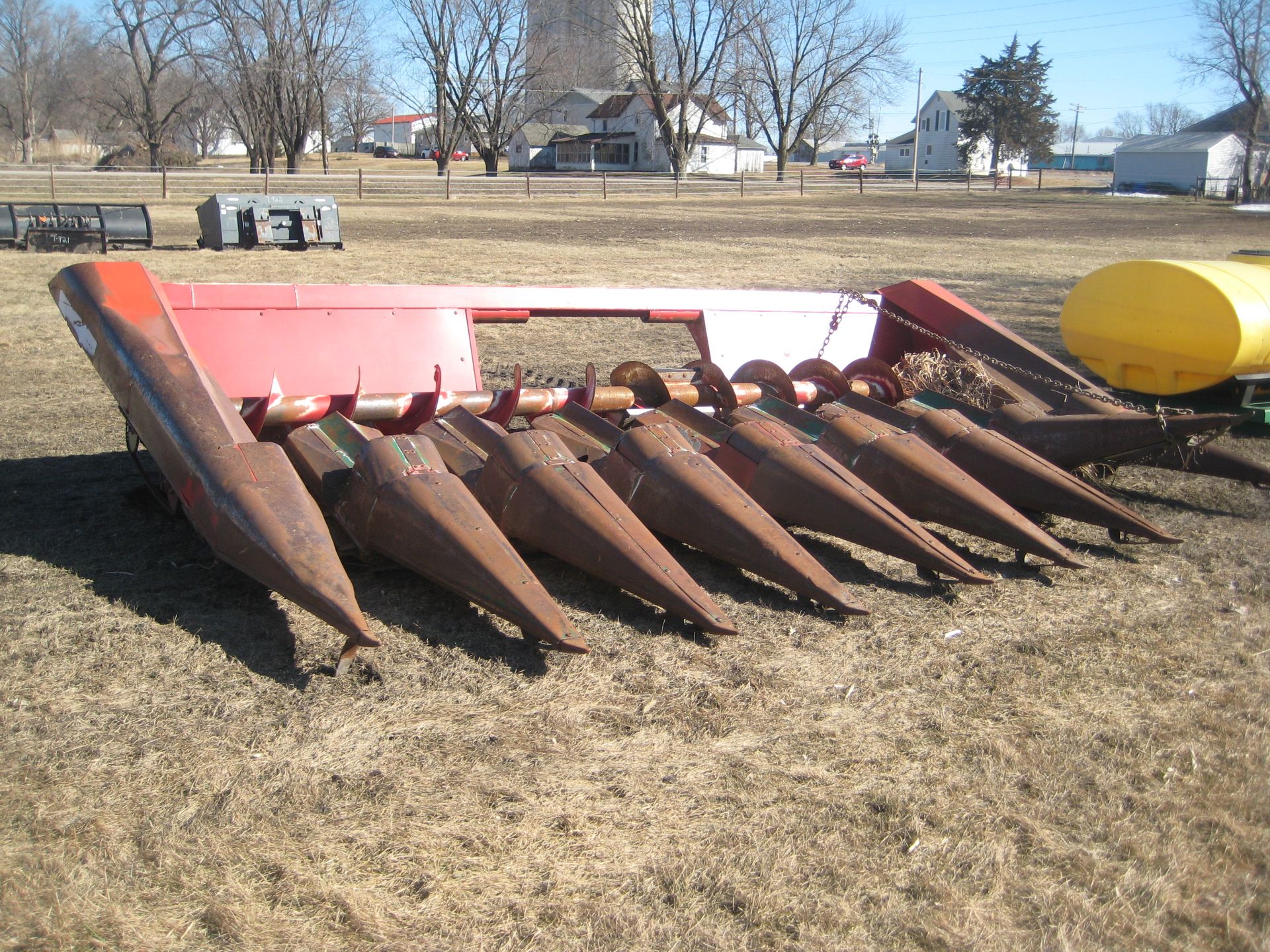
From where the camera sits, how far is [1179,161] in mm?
60812

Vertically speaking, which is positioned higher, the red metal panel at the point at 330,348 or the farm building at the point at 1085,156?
the farm building at the point at 1085,156

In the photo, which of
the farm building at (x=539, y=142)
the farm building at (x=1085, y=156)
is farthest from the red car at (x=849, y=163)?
the farm building at (x=539, y=142)

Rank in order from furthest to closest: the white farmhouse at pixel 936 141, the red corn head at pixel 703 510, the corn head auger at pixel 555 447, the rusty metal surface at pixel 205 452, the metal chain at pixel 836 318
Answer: the white farmhouse at pixel 936 141, the metal chain at pixel 836 318, the red corn head at pixel 703 510, the corn head auger at pixel 555 447, the rusty metal surface at pixel 205 452

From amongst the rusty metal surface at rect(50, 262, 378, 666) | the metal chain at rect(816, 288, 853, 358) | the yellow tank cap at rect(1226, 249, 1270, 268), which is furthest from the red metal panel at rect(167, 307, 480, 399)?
the yellow tank cap at rect(1226, 249, 1270, 268)

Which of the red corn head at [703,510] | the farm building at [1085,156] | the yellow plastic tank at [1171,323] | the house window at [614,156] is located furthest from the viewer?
the farm building at [1085,156]

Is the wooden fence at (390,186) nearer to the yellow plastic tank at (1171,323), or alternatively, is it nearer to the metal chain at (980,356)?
the metal chain at (980,356)

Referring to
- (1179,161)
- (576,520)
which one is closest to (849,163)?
(1179,161)

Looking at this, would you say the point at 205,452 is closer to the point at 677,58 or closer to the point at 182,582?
the point at 182,582

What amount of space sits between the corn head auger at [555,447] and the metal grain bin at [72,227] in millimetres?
13613

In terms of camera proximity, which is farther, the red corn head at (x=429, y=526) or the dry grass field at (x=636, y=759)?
the red corn head at (x=429, y=526)

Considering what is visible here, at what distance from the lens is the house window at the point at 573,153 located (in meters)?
74.5

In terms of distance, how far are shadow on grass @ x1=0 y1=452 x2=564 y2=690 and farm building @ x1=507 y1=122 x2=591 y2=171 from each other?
7513 centimetres

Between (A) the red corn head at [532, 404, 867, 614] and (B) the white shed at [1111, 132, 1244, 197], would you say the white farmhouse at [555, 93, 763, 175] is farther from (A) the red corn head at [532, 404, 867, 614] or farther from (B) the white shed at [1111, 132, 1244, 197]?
(A) the red corn head at [532, 404, 867, 614]

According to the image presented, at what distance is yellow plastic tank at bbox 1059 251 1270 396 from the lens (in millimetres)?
6066
